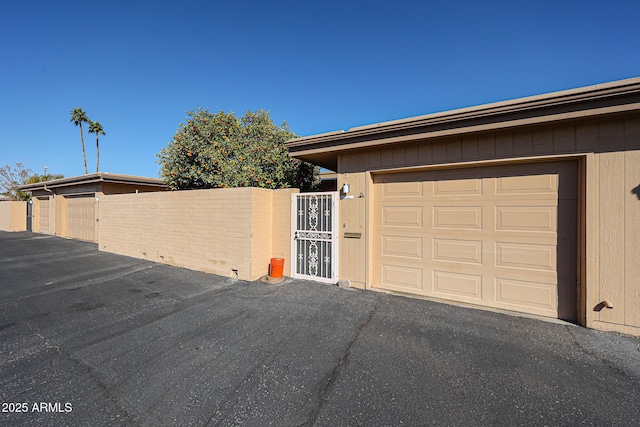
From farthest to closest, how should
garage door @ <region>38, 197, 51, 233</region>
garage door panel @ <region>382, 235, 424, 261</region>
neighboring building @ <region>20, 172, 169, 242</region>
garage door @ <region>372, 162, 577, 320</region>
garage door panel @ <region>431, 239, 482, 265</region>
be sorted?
garage door @ <region>38, 197, 51, 233</region> → neighboring building @ <region>20, 172, 169, 242</region> → garage door panel @ <region>382, 235, 424, 261</region> → garage door panel @ <region>431, 239, 482, 265</region> → garage door @ <region>372, 162, 577, 320</region>

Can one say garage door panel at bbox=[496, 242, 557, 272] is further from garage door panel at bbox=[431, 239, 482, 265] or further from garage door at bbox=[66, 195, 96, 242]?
garage door at bbox=[66, 195, 96, 242]

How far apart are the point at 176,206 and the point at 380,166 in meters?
6.01

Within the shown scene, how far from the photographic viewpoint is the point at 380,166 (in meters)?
5.18

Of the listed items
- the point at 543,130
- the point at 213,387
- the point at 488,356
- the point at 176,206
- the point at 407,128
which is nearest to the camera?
the point at 213,387

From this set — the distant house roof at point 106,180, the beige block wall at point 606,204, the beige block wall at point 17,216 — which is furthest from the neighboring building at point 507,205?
the beige block wall at point 17,216

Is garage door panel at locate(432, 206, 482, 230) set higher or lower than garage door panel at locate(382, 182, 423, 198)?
lower

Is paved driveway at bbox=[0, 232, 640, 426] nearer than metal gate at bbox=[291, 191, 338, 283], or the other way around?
paved driveway at bbox=[0, 232, 640, 426]

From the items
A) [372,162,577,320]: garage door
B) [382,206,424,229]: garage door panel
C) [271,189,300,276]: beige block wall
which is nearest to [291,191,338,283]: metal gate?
[271,189,300,276]: beige block wall

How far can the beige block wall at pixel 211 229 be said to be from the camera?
605 centimetres

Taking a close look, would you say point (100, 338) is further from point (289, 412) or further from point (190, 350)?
point (289, 412)

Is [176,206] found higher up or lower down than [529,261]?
higher up

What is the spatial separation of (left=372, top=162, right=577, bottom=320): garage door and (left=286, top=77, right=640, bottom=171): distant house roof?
0.79 meters

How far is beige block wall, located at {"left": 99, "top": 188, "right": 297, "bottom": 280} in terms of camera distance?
6.05 meters

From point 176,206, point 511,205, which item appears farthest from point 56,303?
point 511,205
